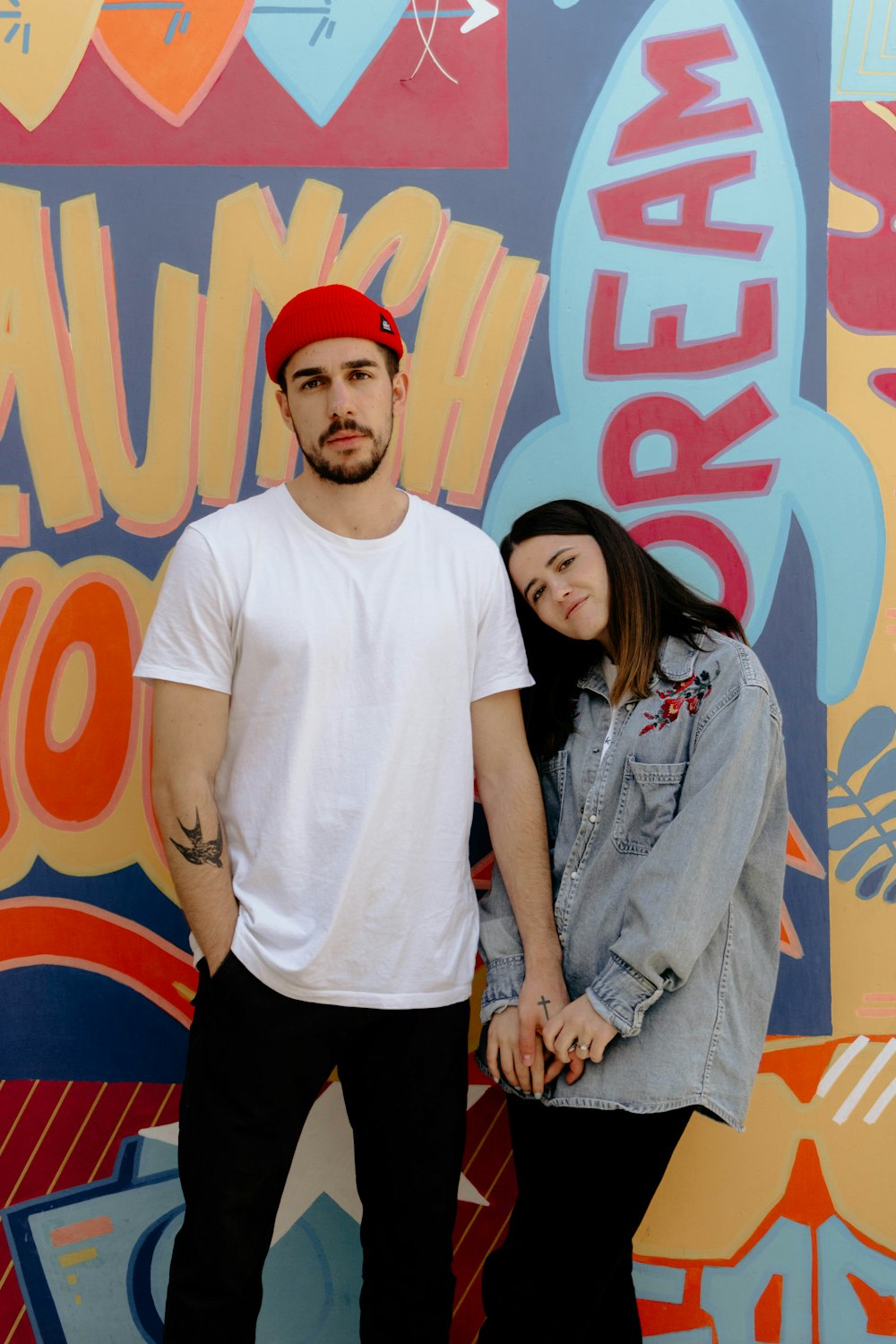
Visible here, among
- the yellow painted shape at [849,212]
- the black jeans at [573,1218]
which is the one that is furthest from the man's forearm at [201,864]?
the yellow painted shape at [849,212]

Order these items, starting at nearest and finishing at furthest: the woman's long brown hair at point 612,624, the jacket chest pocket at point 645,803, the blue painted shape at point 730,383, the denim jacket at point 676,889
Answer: the denim jacket at point 676,889 → the jacket chest pocket at point 645,803 → the woman's long brown hair at point 612,624 → the blue painted shape at point 730,383

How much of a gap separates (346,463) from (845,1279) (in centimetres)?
227

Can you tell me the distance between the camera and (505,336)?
2496 mm

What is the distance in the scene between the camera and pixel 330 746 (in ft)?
6.39

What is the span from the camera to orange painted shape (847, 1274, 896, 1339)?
8.32ft

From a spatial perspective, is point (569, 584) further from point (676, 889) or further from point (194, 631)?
point (194, 631)

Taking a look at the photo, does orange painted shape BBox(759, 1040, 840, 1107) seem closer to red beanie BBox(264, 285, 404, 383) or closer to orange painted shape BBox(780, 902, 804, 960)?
orange painted shape BBox(780, 902, 804, 960)

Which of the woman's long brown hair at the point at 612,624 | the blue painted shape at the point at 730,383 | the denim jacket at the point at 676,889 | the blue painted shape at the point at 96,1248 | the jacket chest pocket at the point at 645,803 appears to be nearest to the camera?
the denim jacket at the point at 676,889

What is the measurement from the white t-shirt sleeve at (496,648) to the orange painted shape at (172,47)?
Result: 1.41 meters

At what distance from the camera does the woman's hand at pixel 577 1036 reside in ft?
6.16

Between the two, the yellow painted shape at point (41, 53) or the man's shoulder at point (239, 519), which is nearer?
the man's shoulder at point (239, 519)

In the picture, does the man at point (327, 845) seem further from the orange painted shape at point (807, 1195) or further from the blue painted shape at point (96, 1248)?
the orange painted shape at point (807, 1195)

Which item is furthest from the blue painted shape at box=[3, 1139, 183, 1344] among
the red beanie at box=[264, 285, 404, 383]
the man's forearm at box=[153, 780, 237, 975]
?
the red beanie at box=[264, 285, 404, 383]

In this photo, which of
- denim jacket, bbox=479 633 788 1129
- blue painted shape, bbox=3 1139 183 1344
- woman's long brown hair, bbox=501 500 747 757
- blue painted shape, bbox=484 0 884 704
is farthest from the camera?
blue painted shape, bbox=3 1139 183 1344
